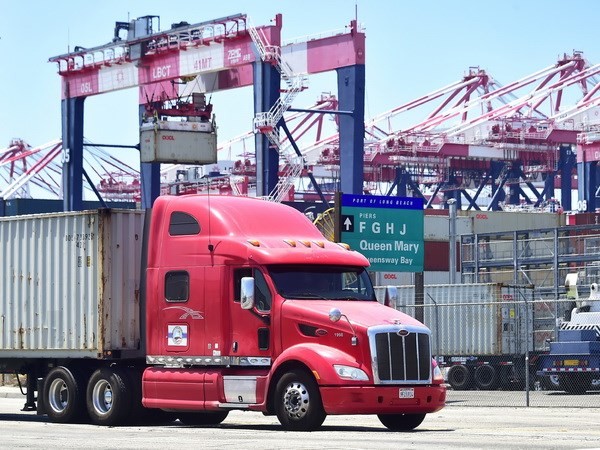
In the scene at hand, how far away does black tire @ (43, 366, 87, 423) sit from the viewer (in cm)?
2238

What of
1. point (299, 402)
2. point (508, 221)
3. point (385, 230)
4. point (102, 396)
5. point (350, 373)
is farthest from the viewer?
point (508, 221)

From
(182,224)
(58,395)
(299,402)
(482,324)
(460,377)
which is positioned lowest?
(460,377)

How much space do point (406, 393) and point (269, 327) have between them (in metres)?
2.18

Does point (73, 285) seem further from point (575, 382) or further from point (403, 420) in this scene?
point (575, 382)

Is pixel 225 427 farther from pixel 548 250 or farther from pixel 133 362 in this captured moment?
pixel 548 250

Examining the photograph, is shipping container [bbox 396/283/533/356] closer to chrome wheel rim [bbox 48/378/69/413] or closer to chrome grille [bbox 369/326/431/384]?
chrome wheel rim [bbox 48/378/69/413]

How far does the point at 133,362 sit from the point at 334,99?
141657mm

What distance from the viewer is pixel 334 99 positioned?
535 ft

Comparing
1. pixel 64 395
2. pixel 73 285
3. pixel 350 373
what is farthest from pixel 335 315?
pixel 64 395

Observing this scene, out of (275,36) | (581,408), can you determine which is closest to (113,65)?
(275,36)

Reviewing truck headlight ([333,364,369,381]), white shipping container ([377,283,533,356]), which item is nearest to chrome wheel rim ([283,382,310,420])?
truck headlight ([333,364,369,381])

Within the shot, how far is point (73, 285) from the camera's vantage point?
2278 centimetres

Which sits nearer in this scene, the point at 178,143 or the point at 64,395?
the point at 64,395

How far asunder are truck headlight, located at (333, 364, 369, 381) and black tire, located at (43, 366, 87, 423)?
5.11 m
